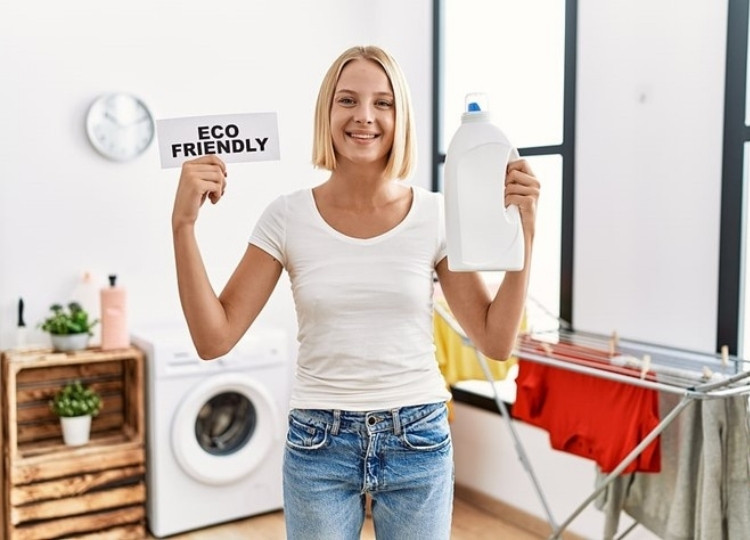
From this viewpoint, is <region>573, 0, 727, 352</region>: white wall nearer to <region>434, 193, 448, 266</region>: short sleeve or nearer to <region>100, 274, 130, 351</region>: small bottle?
<region>434, 193, 448, 266</region>: short sleeve

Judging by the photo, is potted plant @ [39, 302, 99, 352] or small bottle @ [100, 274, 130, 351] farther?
small bottle @ [100, 274, 130, 351]

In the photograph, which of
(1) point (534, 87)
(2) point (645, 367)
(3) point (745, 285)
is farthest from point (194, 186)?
(1) point (534, 87)

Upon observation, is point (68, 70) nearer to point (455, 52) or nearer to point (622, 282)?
point (455, 52)

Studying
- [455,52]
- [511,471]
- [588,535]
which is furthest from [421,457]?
[455,52]

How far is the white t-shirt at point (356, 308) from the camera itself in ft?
4.39

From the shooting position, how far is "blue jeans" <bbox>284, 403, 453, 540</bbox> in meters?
1.31

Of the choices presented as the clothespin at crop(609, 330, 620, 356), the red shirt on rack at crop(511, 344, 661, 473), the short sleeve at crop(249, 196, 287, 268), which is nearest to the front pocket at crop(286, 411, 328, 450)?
the short sleeve at crop(249, 196, 287, 268)

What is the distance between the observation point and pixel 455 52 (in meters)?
4.12

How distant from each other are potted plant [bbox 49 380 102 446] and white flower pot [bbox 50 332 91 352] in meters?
0.16

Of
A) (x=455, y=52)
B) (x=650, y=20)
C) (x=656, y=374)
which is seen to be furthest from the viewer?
(x=455, y=52)

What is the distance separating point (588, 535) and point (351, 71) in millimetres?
2388

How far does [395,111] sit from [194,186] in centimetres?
36

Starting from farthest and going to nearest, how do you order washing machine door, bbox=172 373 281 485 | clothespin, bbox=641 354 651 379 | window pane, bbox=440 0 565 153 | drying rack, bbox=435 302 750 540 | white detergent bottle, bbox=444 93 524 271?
window pane, bbox=440 0 565 153
washing machine door, bbox=172 373 281 485
clothespin, bbox=641 354 651 379
drying rack, bbox=435 302 750 540
white detergent bottle, bbox=444 93 524 271

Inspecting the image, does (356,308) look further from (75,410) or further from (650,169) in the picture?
(75,410)
